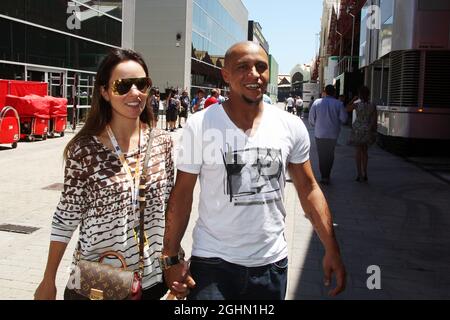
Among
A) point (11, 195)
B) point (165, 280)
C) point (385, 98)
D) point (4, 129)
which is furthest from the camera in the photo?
point (385, 98)

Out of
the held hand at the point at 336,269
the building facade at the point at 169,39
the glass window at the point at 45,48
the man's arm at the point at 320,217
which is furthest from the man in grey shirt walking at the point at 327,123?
the building facade at the point at 169,39

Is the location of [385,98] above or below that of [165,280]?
above

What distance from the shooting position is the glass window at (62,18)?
19172 millimetres

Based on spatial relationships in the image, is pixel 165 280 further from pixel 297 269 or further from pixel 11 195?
pixel 11 195

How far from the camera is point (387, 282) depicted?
16.5 feet

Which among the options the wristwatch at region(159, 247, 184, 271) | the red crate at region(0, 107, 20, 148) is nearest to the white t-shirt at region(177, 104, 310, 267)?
the wristwatch at region(159, 247, 184, 271)

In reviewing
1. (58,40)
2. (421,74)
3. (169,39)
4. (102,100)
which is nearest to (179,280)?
(102,100)

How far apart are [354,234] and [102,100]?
4.95 meters

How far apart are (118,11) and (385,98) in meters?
16.4

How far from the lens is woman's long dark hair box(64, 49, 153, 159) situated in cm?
250

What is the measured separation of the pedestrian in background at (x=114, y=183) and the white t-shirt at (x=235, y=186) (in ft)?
0.62
